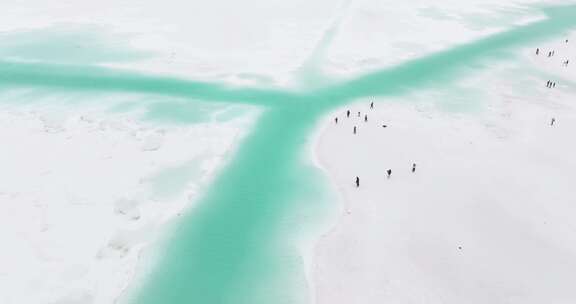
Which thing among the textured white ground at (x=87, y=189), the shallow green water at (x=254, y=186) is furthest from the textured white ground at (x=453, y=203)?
the textured white ground at (x=87, y=189)

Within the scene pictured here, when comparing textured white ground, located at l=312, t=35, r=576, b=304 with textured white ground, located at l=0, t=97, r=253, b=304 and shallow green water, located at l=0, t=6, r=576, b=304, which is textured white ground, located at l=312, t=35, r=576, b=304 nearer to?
shallow green water, located at l=0, t=6, r=576, b=304

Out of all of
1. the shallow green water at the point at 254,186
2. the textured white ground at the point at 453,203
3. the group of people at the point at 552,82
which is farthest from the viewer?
the group of people at the point at 552,82

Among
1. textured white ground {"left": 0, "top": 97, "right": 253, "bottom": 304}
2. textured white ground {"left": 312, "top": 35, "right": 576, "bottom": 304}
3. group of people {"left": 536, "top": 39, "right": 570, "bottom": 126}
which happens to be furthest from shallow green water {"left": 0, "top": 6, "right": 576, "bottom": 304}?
group of people {"left": 536, "top": 39, "right": 570, "bottom": 126}

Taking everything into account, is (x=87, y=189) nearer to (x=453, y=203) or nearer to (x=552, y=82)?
(x=453, y=203)

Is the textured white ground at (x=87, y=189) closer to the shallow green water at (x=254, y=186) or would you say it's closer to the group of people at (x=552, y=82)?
the shallow green water at (x=254, y=186)

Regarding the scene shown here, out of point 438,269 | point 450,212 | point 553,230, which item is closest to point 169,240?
point 438,269

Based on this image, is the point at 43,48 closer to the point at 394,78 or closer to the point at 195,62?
the point at 195,62

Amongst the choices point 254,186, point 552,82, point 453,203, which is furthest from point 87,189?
point 552,82
